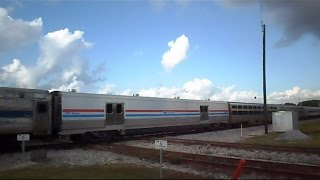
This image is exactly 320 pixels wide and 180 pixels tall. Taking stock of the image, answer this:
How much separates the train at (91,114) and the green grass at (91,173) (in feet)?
19.2

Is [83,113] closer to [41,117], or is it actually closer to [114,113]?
[114,113]

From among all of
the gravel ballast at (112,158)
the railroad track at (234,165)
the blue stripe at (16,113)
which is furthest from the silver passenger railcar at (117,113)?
the railroad track at (234,165)

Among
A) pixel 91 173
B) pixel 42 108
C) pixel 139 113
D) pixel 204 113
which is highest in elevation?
pixel 42 108

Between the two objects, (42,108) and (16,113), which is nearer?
(16,113)

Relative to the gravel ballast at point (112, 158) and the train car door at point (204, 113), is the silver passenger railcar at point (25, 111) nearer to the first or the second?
the gravel ballast at point (112, 158)

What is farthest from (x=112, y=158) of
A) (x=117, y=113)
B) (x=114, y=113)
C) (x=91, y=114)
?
(x=117, y=113)

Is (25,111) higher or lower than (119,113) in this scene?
higher

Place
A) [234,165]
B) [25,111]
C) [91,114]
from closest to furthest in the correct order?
[234,165] → [25,111] → [91,114]

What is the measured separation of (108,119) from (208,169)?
45.2ft

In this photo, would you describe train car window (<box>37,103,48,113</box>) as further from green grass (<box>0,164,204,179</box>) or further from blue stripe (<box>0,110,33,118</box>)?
green grass (<box>0,164,204,179</box>)

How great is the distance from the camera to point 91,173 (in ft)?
44.4

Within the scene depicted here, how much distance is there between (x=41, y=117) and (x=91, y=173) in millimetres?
9733

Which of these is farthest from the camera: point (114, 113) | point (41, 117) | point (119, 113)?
point (119, 113)

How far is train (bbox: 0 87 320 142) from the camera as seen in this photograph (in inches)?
814
